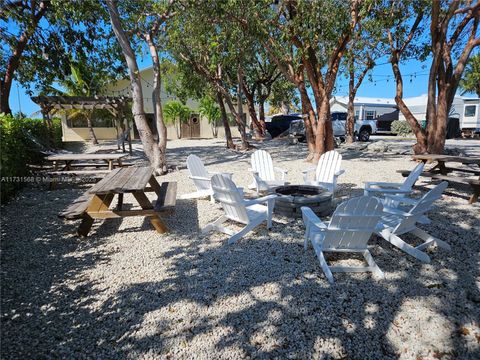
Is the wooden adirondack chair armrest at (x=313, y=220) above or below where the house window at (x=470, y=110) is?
below

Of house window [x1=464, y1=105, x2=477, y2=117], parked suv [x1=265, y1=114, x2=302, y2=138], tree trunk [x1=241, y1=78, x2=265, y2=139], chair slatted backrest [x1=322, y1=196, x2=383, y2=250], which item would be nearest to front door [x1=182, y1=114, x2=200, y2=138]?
tree trunk [x1=241, y1=78, x2=265, y2=139]

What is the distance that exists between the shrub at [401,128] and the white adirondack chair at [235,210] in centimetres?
2413

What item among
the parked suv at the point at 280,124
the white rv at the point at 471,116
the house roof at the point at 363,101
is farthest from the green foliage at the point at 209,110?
the white rv at the point at 471,116

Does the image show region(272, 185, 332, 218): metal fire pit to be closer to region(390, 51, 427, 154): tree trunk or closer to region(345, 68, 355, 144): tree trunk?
region(390, 51, 427, 154): tree trunk

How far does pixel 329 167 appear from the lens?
19.3 ft

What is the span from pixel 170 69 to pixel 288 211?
13.9m

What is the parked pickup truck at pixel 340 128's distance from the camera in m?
18.1

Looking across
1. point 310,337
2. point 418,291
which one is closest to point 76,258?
point 310,337

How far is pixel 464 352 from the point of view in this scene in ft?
6.56

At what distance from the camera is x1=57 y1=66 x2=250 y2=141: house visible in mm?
23547

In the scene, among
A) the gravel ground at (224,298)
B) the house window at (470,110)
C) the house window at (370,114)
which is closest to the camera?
the gravel ground at (224,298)

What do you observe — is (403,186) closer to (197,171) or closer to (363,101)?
(197,171)

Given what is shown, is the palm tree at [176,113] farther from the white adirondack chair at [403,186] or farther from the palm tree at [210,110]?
the white adirondack chair at [403,186]

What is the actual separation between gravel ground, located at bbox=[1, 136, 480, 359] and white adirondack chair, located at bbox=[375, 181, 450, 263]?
0.38 feet
